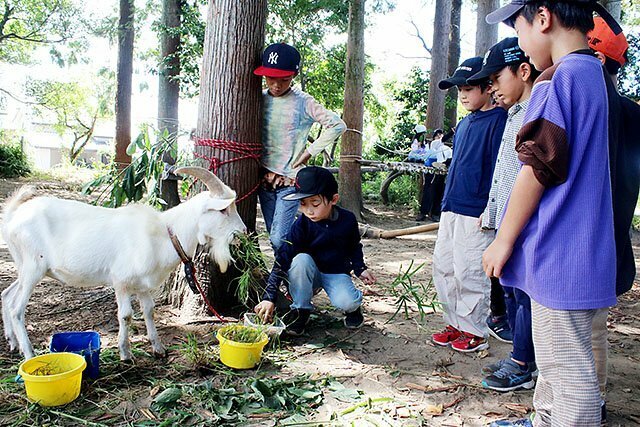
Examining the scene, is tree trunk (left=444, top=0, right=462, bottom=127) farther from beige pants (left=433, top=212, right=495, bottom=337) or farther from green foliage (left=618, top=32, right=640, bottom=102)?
beige pants (left=433, top=212, right=495, bottom=337)

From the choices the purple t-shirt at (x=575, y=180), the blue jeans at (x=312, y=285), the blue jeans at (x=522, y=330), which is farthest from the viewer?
the blue jeans at (x=312, y=285)

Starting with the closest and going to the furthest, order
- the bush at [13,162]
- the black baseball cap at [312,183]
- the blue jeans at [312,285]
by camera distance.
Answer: the black baseball cap at [312,183], the blue jeans at [312,285], the bush at [13,162]

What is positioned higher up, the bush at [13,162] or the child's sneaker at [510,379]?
the bush at [13,162]

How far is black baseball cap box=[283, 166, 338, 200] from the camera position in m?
3.45

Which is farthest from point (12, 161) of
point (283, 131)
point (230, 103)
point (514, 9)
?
point (514, 9)

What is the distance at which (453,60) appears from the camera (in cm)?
1688

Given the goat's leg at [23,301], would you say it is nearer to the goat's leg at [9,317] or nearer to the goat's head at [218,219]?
the goat's leg at [9,317]

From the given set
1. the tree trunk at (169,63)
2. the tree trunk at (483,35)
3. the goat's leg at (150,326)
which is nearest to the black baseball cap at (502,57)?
the goat's leg at (150,326)

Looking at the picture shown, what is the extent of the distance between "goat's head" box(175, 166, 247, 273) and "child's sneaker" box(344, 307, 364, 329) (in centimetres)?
115

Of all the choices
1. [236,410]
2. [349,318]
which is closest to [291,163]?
[349,318]

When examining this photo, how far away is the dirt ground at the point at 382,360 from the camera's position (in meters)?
2.68

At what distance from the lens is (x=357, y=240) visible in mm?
3816

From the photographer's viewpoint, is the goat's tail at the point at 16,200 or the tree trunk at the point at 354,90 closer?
the goat's tail at the point at 16,200

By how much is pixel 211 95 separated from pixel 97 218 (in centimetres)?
139
